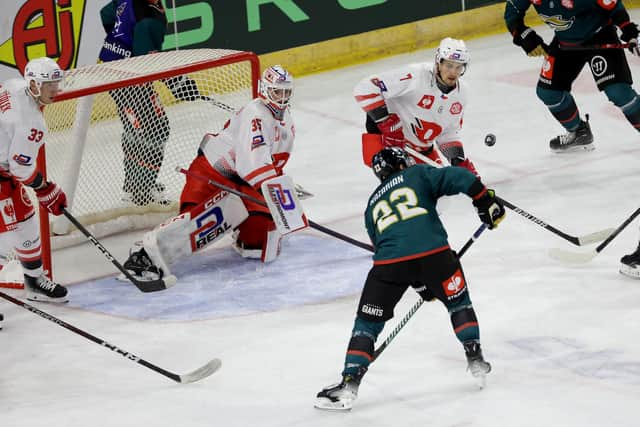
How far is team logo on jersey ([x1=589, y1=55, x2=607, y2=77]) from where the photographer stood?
19.7 feet

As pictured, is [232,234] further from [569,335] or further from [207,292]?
[569,335]

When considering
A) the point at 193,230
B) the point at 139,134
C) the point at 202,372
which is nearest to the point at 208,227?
the point at 193,230

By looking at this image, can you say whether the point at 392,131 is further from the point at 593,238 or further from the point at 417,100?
the point at 593,238

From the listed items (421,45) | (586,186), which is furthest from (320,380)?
(421,45)

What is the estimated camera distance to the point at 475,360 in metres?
3.87

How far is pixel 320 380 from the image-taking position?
4.10 metres

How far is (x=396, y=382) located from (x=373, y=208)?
59 cm

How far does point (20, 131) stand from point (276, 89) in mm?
1043

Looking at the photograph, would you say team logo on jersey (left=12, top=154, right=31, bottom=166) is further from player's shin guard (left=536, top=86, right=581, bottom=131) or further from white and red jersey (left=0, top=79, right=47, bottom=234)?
player's shin guard (left=536, top=86, right=581, bottom=131)

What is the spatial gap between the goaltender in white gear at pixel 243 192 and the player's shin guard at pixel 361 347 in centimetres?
121

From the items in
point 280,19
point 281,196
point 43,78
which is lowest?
point 280,19

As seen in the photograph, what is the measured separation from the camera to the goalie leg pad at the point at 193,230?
16.9 ft

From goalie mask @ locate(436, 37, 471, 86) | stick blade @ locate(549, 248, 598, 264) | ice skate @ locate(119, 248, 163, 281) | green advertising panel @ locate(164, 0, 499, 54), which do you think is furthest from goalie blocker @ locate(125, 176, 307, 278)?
green advertising panel @ locate(164, 0, 499, 54)

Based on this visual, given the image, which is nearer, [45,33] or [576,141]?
[576,141]
